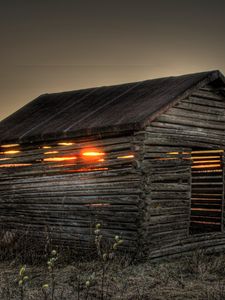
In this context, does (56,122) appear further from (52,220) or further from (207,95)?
(207,95)

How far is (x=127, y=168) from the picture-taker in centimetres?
1047

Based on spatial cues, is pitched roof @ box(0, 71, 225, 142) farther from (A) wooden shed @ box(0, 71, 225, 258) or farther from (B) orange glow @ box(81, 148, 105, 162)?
(B) orange glow @ box(81, 148, 105, 162)

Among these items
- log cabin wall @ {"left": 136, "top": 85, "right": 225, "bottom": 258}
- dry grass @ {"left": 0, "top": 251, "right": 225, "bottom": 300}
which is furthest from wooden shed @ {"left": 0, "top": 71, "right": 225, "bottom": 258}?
dry grass @ {"left": 0, "top": 251, "right": 225, "bottom": 300}

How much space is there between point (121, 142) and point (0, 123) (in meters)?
5.61

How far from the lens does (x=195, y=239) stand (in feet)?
37.4

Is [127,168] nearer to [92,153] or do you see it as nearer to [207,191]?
[92,153]

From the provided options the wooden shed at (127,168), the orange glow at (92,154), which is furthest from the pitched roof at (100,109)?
the orange glow at (92,154)

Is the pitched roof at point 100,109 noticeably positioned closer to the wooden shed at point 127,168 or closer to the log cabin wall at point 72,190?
the wooden shed at point 127,168

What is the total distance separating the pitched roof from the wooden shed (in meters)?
0.04

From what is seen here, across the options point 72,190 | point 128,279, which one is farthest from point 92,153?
point 128,279

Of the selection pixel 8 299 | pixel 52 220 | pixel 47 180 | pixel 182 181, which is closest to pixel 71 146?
pixel 47 180

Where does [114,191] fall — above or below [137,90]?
below

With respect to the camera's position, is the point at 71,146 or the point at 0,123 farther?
the point at 0,123

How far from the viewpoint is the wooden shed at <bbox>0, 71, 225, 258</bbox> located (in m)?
10.4
